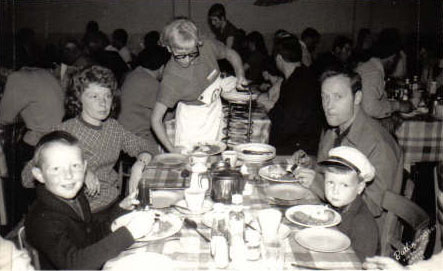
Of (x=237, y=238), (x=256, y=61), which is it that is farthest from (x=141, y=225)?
(x=256, y=61)

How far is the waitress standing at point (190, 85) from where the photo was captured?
9.35ft

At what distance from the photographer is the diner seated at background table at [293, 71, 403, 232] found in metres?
2.17

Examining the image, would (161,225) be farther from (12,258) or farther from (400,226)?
(400,226)

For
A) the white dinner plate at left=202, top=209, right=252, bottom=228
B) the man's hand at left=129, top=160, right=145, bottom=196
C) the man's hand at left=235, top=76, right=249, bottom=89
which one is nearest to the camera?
the white dinner plate at left=202, top=209, right=252, bottom=228

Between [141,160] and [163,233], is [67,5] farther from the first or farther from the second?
[163,233]

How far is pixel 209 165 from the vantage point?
2555 millimetres

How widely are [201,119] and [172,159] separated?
1.89 feet

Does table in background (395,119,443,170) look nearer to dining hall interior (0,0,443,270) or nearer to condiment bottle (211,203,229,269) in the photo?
dining hall interior (0,0,443,270)

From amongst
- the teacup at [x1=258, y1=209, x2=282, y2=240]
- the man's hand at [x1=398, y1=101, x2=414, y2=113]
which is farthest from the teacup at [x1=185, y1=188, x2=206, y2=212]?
the man's hand at [x1=398, y1=101, x2=414, y2=113]

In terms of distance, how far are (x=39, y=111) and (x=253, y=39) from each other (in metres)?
3.71

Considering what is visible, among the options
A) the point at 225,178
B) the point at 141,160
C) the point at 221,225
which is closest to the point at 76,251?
the point at 221,225

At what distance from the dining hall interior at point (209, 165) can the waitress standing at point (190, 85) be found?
10 mm

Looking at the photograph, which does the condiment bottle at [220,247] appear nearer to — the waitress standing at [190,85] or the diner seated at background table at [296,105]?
the waitress standing at [190,85]

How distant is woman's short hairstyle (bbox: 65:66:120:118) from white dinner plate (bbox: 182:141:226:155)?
64cm
